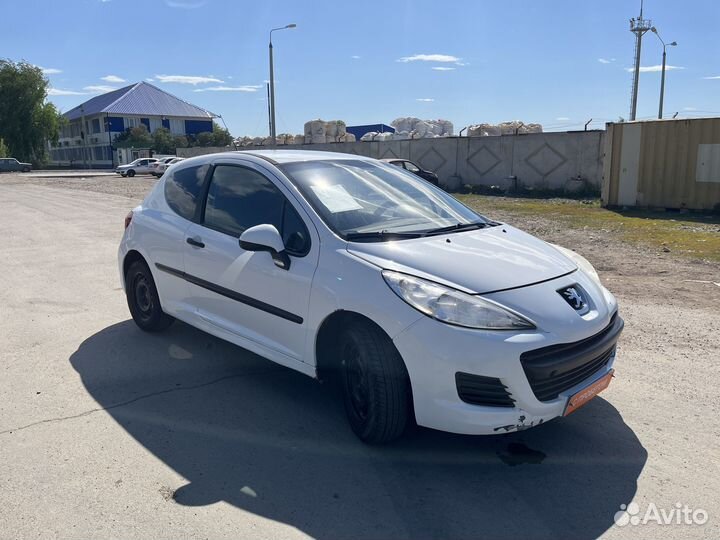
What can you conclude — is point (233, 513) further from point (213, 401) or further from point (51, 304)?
point (51, 304)

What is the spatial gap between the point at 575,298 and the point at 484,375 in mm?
770

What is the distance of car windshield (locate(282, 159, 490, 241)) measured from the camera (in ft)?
12.5

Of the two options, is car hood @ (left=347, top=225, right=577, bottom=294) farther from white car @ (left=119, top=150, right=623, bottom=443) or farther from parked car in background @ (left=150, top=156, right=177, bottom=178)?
parked car in background @ (left=150, top=156, right=177, bottom=178)

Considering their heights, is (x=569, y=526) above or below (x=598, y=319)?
below

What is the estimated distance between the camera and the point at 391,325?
3.17 meters

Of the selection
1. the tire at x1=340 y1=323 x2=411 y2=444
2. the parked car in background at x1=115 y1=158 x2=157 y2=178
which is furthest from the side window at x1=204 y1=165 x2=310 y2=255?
the parked car in background at x1=115 y1=158 x2=157 y2=178

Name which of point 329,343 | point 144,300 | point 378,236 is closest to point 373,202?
point 378,236

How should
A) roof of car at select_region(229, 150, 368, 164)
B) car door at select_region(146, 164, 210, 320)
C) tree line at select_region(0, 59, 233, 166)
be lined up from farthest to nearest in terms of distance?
tree line at select_region(0, 59, 233, 166) → car door at select_region(146, 164, 210, 320) → roof of car at select_region(229, 150, 368, 164)

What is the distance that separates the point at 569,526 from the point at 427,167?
26.8 metres

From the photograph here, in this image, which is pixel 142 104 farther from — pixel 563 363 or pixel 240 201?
pixel 563 363

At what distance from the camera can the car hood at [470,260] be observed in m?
3.26

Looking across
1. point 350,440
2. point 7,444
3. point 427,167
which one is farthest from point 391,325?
point 427,167

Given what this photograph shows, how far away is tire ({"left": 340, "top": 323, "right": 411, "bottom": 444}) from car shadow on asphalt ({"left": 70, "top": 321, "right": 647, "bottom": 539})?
16 cm

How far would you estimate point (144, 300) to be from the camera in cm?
549
